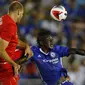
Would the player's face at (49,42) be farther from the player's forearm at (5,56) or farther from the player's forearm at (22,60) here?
the player's forearm at (5,56)

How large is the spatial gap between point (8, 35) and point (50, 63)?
107 cm

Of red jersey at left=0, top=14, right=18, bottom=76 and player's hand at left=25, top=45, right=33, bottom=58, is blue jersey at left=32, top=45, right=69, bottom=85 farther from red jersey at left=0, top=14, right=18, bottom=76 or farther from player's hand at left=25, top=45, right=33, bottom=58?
red jersey at left=0, top=14, right=18, bottom=76

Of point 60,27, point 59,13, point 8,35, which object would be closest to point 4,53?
point 8,35

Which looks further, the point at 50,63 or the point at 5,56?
the point at 50,63

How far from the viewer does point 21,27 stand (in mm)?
11078

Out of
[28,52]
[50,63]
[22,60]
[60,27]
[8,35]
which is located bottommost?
[60,27]

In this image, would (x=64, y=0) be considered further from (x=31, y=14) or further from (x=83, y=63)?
(x=83, y=63)

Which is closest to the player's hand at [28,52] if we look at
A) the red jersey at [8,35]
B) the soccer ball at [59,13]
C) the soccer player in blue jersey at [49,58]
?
the soccer player in blue jersey at [49,58]

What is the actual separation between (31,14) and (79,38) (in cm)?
148

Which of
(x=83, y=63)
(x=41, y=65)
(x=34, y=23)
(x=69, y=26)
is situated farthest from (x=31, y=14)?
(x=41, y=65)

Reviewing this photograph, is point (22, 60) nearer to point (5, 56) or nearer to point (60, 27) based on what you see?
point (5, 56)

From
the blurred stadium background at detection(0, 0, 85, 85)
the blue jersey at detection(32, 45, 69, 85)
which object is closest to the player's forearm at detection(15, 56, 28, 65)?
the blue jersey at detection(32, 45, 69, 85)

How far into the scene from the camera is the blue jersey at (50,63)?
6.52 meters

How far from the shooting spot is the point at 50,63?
6.54 meters
